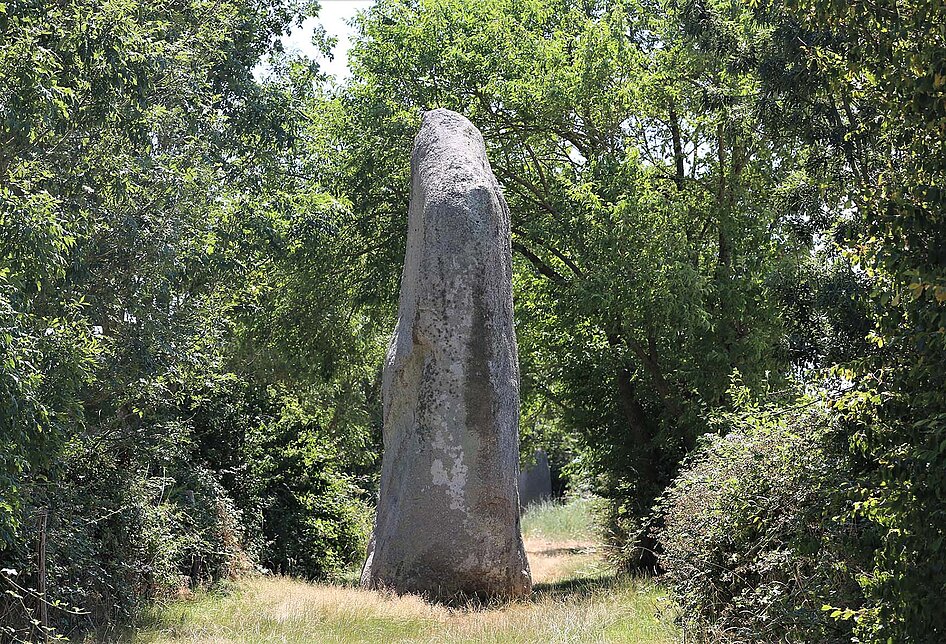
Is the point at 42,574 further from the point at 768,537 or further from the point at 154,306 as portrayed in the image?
the point at 768,537

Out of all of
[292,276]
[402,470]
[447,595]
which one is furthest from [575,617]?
[292,276]

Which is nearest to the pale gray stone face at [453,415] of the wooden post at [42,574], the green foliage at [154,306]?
the green foliage at [154,306]

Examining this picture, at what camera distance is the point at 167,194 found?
10398 millimetres

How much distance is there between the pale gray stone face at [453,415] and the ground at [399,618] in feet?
1.74

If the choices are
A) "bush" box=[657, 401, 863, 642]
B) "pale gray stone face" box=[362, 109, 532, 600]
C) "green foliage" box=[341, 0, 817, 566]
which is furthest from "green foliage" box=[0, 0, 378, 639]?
"bush" box=[657, 401, 863, 642]

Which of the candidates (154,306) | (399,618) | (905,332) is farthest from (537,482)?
(905,332)

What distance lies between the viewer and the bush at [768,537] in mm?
6109

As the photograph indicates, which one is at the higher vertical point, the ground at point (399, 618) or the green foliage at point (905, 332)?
the green foliage at point (905, 332)

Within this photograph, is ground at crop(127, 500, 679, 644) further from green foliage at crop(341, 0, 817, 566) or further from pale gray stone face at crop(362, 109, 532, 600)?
green foliage at crop(341, 0, 817, 566)

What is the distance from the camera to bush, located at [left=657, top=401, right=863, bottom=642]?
20.0ft

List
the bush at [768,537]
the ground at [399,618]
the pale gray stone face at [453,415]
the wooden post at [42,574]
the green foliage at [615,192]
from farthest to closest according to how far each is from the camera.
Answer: the green foliage at [615,192]
the pale gray stone face at [453,415]
the ground at [399,618]
the wooden post at [42,574]
the bush at [768,537]

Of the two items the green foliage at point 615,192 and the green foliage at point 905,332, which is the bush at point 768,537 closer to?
the green foliage at point 905,332

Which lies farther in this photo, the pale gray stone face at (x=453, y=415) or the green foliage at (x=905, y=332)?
the pale gray stone face at (x=453, y=415)

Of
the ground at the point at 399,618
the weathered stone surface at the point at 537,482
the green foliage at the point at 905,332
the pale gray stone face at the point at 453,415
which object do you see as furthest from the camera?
the weathered stone surface at the point at 537,482
